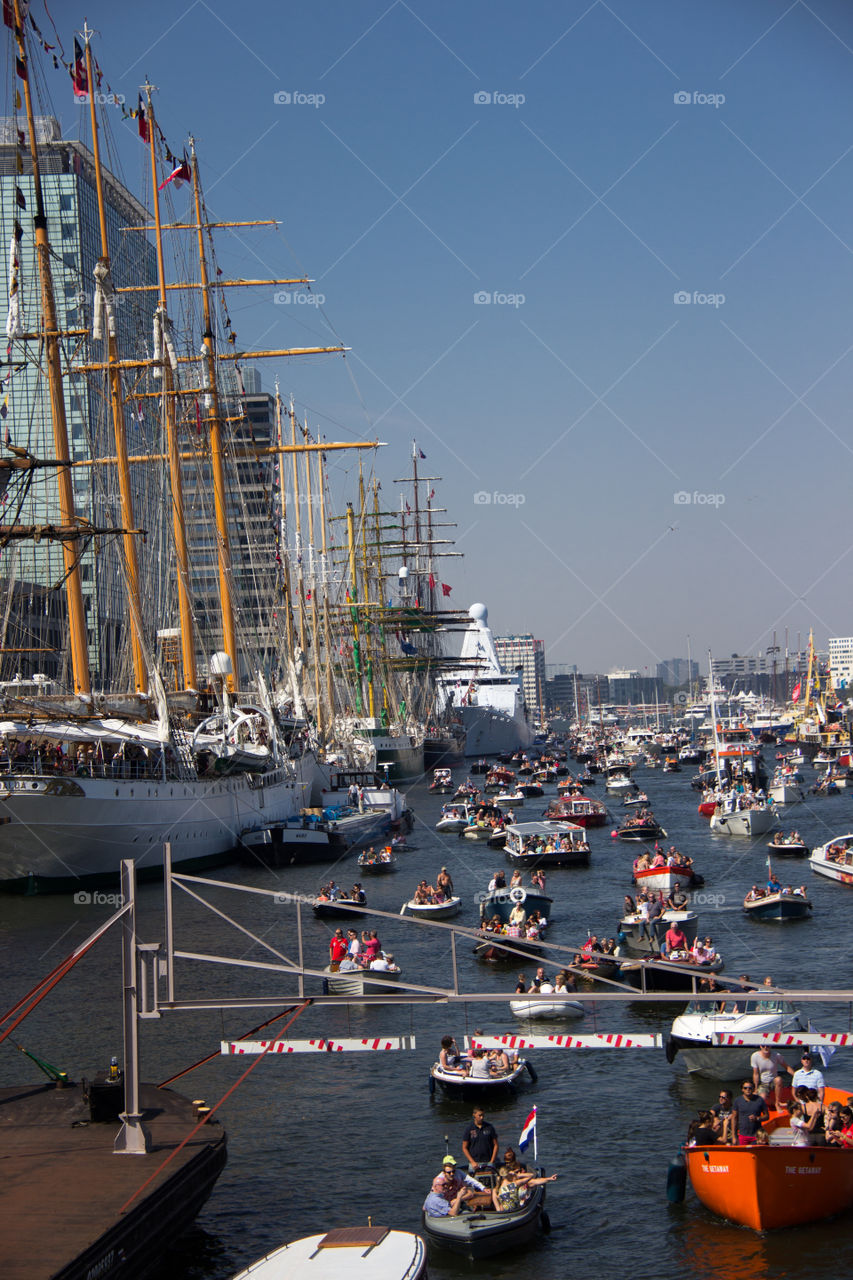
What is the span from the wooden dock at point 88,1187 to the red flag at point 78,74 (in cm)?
4584

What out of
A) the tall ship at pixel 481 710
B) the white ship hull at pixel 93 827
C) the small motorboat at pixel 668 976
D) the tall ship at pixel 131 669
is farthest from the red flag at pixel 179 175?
the tall ship at pixel 481 710

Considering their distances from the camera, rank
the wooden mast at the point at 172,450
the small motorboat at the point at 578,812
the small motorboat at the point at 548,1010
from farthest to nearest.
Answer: the small motorboat at the point at 578,812
the wooden mast at the point at 172,450
the small motorboat at the point at 548,1010

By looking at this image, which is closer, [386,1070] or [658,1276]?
[658,1276]

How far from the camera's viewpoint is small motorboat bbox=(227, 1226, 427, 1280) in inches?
635

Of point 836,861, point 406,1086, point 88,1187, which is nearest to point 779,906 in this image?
point 836,861

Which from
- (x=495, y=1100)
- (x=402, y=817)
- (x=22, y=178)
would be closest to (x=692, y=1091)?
(x=495, y=1100)

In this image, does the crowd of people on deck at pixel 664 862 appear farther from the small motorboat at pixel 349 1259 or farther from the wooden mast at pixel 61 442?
the small motorboat at pixel 349 1259

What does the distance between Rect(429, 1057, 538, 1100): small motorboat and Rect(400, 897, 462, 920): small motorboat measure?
65.7 ft

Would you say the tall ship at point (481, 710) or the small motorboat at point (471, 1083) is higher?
the tall ship at point (481, 710)

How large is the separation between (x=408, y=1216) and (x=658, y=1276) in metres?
4.11

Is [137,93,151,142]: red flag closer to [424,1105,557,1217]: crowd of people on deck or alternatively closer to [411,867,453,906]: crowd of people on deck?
[411,867,453,906]: crowd of people on deck

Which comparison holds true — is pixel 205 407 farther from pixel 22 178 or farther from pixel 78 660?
pixel 22 178

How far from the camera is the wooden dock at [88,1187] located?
15.9m

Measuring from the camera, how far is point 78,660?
58.0m
